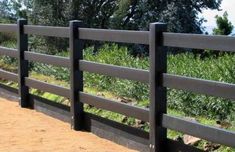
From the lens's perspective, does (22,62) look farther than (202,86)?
Yes

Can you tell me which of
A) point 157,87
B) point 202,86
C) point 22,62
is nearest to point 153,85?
point 157,87

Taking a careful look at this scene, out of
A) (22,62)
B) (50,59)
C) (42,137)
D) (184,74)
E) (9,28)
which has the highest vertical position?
(9,28)

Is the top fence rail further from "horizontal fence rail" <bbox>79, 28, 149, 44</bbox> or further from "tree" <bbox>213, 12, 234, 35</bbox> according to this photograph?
"tree" <bbox>213, 12, 234, 35</bbox>

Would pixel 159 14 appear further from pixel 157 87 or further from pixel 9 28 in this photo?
pixel 157 87

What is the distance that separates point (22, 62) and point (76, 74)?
7.07 feet

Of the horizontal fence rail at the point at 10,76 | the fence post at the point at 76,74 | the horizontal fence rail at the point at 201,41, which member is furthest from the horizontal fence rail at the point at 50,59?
the horizontal fence rail at the point at 201,41

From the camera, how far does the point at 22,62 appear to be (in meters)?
10.2

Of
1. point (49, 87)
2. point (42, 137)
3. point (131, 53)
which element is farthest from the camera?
point (131, 53)

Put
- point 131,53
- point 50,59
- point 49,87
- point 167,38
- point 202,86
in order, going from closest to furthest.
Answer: point 202,86, point 167,38, point 50,59, point 49,87, point 131,53

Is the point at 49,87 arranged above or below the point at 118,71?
below

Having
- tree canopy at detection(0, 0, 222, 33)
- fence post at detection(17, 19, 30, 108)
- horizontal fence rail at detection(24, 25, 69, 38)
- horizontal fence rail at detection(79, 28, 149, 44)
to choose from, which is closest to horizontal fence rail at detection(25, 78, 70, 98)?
fence post at detection(17, 19, 30, 108)

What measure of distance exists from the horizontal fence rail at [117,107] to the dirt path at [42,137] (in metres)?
0.45

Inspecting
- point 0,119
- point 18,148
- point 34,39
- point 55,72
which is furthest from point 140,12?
point 18,148

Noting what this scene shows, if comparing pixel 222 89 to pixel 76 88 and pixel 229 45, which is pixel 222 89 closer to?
pixel 229 45
